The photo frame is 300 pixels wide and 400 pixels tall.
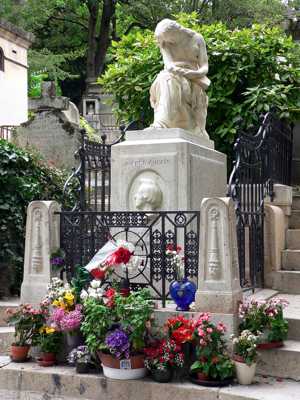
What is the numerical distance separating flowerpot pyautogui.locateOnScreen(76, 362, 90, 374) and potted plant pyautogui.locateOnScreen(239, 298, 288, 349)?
1.43 metres

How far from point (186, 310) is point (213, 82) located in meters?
6.91

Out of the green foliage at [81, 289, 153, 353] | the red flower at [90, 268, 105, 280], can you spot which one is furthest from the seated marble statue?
the green foliage at [81, 289, 153, 353]

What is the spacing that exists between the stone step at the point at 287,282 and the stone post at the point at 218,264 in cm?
214

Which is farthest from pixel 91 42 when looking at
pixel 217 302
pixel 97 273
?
pixel 217 302

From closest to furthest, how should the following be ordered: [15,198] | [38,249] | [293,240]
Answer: [38,249] → [293,240] → [15,198]

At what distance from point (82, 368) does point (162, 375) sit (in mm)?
793

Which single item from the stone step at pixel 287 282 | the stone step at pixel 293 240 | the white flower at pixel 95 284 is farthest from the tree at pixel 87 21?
the white flower at pixel 95 284

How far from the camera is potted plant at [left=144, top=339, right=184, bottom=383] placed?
4.70 m

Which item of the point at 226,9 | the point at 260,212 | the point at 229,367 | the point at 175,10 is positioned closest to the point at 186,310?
the point at 229,367

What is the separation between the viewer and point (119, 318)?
4.92m

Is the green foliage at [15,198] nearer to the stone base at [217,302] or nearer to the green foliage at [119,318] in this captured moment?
the green foliage at [119,318]

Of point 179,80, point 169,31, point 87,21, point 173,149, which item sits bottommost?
point 173,149

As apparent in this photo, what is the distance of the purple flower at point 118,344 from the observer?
4730 mm

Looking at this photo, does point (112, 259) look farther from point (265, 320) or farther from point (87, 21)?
point (87, 21)
